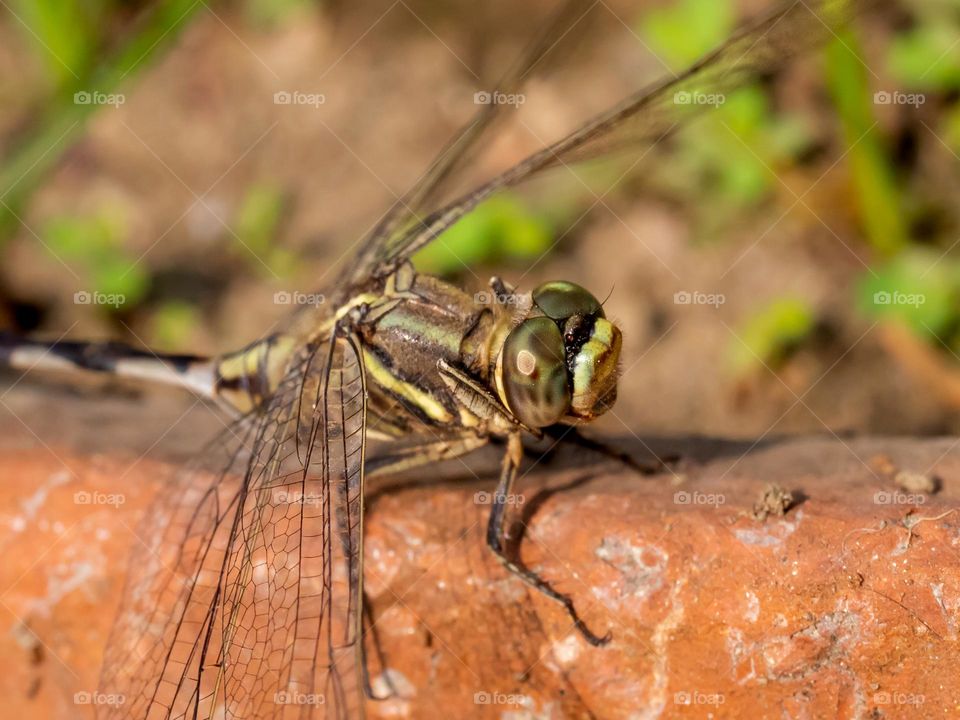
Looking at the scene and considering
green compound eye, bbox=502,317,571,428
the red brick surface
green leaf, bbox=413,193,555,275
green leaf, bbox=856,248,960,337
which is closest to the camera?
the red brick surface

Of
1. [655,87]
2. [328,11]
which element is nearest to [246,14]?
[328,11]

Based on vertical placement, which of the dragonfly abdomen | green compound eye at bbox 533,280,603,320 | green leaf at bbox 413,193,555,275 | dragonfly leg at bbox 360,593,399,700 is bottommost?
dragonfly leg at bbox 360,593,399,700

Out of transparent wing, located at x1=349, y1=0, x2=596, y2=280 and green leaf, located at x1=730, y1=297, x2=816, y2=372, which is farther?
green leaf, located at x1=730, y1=297, x2=816, y2=372

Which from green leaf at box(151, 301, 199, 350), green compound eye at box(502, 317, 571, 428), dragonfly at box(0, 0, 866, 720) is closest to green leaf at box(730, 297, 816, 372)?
dragonfly at box(0, 0, 866, 720)

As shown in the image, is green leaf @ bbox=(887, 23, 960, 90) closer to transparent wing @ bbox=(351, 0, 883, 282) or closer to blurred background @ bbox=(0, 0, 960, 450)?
blurred background @ bbox=(0, 0, 960, 450)

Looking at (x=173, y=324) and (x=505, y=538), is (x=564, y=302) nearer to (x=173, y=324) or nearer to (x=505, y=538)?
(x=505, y=538)

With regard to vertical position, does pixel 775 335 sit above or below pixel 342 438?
above

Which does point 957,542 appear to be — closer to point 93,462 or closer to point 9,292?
point 93,462

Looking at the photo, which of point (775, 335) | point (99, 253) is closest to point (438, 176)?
point (775, 335)
